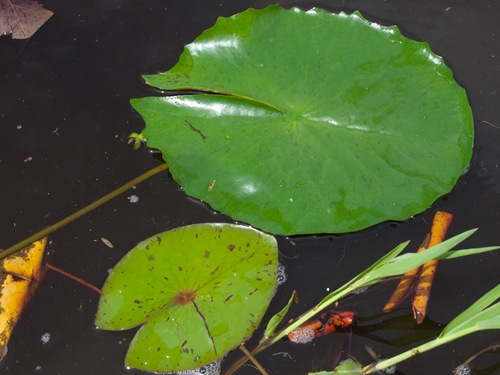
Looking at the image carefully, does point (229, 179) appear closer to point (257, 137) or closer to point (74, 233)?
point (257, 137)

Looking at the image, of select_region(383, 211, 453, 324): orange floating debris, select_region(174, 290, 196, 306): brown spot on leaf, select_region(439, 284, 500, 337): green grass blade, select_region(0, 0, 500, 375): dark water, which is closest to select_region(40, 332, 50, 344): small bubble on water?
select_region(0, 0, 500, 375): dark water

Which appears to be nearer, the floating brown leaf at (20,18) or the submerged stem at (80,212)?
the submerged stem at (80,212)

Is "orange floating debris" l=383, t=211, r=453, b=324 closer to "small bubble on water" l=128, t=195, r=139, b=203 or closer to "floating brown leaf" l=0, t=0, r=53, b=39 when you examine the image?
"small bubble on water" l=128, t=195, r=139, b=203

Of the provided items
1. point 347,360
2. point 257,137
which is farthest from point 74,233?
point 347,360

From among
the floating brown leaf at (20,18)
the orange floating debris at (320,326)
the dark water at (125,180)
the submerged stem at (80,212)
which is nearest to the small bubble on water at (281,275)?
the dark water at (125,180)

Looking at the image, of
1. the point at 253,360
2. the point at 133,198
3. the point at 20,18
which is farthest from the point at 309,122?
the point at 20,18

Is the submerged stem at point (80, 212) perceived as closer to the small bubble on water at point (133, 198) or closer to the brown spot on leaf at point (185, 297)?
the small bubble on water at point (133, 198)

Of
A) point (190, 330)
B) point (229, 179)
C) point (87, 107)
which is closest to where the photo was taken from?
point (190, 330)
